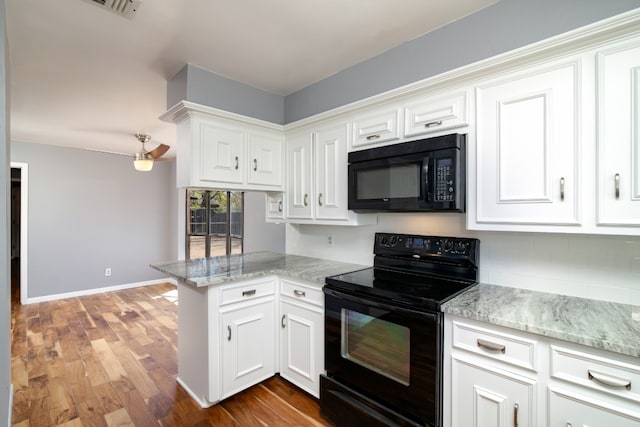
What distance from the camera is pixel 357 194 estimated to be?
6.89 ft

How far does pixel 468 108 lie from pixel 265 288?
1793 millimetres

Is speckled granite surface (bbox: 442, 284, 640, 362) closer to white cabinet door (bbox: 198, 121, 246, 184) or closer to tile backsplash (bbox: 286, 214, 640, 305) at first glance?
tile backsplash (bbox: 286, 214, 640, 305)

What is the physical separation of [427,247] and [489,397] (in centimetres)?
89

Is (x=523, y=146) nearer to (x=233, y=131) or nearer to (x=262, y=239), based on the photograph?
(x=233, y=131)

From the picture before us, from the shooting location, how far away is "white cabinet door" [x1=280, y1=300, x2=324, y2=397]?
2045 millimetres

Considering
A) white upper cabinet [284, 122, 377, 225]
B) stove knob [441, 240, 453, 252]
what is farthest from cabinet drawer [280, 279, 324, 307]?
stove knob [441, 240, 453, 252]

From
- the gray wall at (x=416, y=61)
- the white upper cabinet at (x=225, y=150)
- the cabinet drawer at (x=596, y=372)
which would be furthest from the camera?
the white upper cabinet at (x=225, y=150)


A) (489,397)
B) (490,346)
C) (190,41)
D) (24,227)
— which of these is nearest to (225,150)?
(190,41)

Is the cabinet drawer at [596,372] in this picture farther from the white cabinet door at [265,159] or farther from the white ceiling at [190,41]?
the white cabinet door at [265,159]

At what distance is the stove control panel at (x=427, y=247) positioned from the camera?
183 centimetres

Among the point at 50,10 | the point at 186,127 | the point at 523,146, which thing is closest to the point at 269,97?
the point at 186,127

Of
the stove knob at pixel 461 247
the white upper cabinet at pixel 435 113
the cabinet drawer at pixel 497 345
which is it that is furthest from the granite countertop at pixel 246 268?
the white upper cabinet at pixel 435 113

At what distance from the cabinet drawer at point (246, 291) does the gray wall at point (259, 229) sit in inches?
37.8

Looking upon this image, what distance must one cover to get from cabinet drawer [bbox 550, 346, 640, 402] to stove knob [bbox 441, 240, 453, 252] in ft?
2.59
